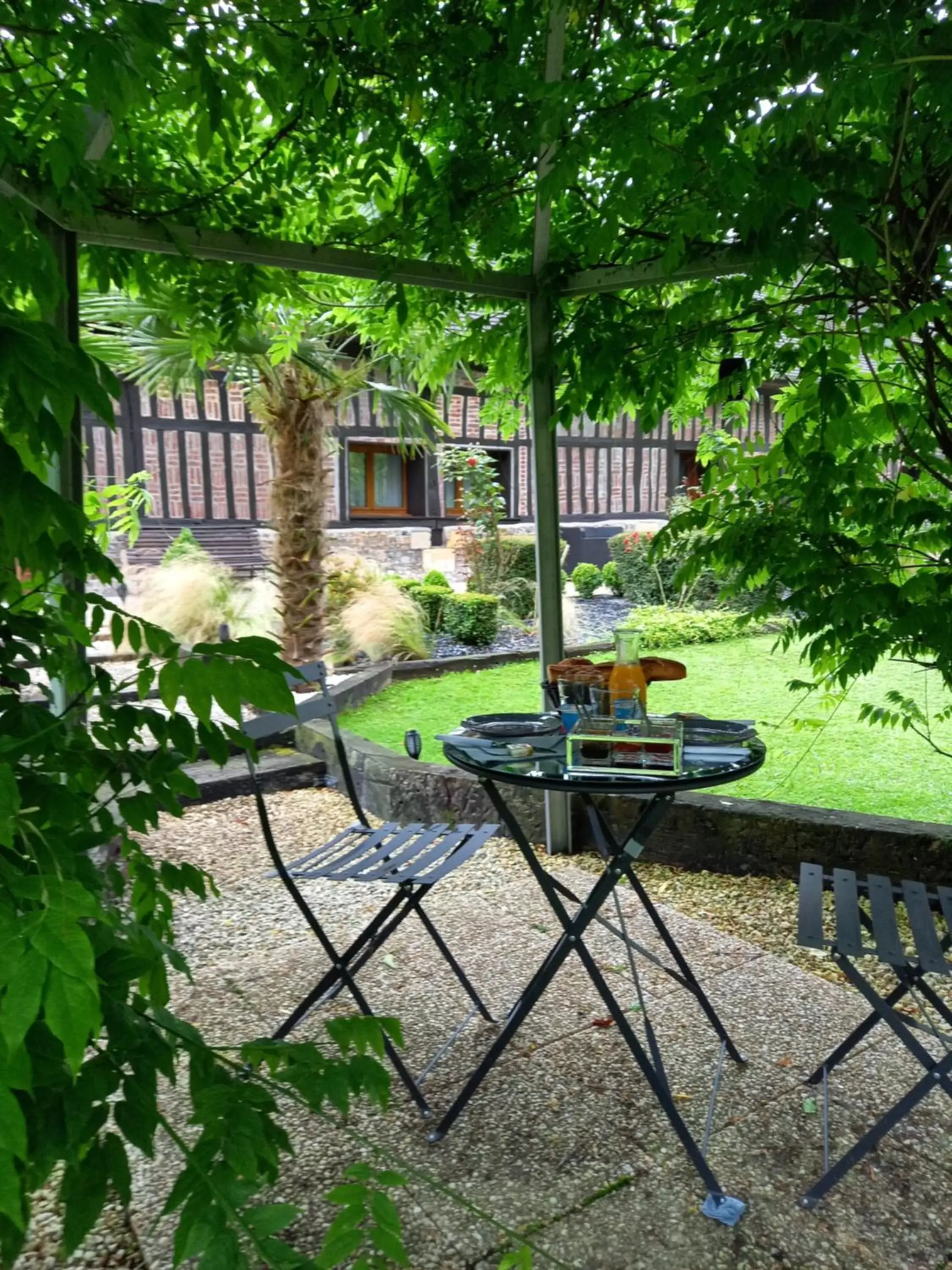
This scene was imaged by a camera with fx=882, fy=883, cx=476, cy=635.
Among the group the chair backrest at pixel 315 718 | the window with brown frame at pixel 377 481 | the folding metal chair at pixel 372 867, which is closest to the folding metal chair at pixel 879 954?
the folding metal chair at pixel 372 867

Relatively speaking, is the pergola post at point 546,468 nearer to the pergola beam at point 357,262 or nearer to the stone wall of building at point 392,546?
the pergola beam at point 357,262

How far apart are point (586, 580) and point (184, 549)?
4719mm

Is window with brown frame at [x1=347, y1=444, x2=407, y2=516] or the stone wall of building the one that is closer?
the stone wall of building

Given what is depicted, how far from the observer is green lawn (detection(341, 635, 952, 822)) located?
4.14 m

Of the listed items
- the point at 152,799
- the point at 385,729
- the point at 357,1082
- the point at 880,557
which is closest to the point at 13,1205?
the point at 357,1082

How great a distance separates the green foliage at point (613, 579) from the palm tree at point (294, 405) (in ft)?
14.1

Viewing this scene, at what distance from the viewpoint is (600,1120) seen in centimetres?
189

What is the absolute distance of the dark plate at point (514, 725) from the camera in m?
2.09

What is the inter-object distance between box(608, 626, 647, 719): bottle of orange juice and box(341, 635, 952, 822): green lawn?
1.25 meters

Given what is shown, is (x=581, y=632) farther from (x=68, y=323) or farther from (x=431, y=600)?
(x=68, y=323)

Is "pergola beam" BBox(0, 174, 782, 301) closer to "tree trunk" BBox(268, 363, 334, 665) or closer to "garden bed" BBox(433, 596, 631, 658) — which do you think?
"tree trunk" BBox(268, 363, 334, 665)

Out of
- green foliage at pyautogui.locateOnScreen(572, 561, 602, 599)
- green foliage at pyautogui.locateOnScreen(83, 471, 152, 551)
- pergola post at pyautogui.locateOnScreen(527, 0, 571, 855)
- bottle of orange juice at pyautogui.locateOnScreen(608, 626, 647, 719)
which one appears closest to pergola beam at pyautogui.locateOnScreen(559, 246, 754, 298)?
pergola post at pyautogui.locateOnScreen(527, 0, 571, 855)

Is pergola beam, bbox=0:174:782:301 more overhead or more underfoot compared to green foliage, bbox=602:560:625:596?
more overhead

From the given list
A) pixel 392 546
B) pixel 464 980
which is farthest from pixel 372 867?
pixel 392 546
